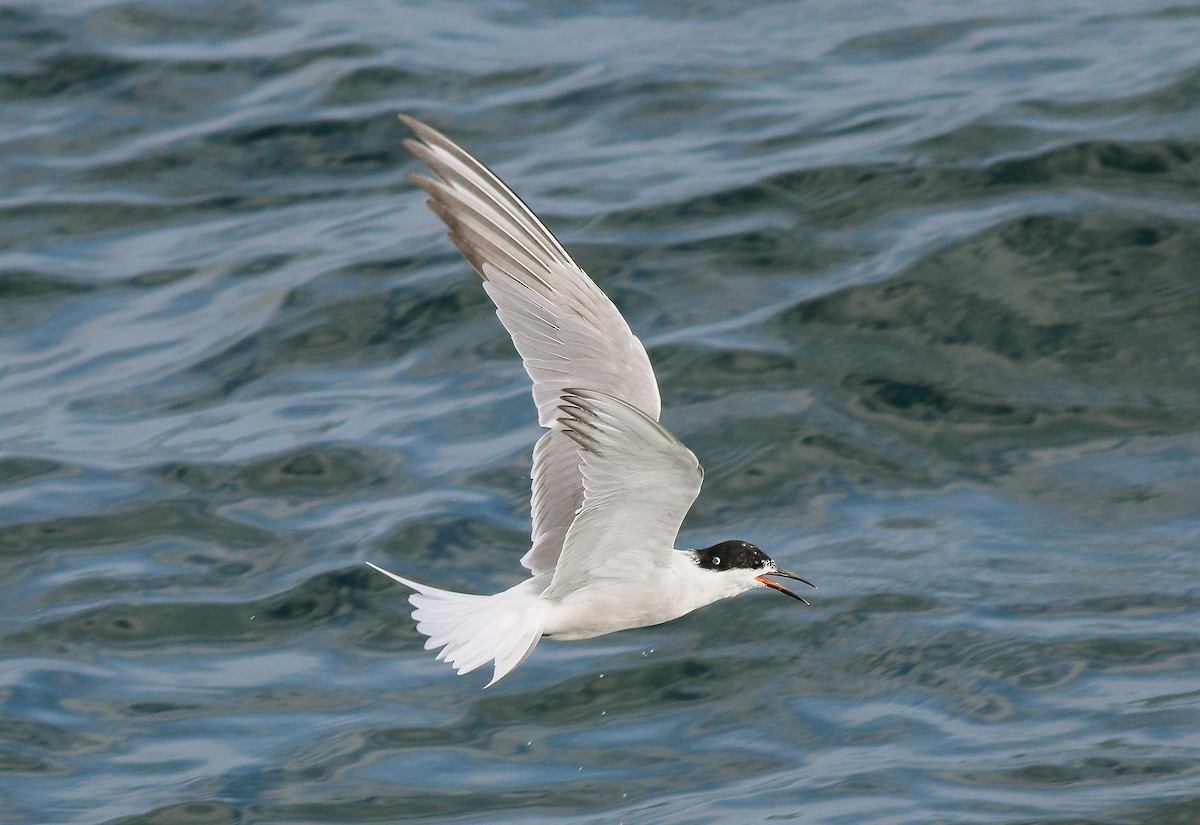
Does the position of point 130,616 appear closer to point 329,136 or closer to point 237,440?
point 237,440

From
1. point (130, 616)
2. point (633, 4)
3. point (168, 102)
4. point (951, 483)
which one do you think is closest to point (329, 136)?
point (168, 102)

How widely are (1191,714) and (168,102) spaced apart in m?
9.89

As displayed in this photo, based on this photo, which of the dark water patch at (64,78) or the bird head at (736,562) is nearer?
the bird head at (736,562)

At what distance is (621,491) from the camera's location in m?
5.39

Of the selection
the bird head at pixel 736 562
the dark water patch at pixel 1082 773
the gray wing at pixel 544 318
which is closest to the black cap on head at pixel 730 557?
the bird head at pixel 736 562

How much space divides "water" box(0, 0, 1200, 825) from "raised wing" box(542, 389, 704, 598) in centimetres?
187

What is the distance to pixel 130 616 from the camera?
8.90m

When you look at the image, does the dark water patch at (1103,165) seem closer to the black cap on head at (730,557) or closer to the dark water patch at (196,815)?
the black cap on head at (730,557)

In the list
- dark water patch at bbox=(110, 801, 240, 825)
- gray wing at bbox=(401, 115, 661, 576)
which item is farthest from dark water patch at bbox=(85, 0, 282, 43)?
gray wing at bbox=(401, 115, 661, 576)

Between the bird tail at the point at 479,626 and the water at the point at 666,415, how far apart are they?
5.95 ft

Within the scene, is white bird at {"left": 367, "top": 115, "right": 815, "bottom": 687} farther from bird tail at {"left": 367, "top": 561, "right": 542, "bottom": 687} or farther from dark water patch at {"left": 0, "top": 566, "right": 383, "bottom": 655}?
dark water patch at {"left": 0, "top": 566, "right": 383, "bottom": 655}

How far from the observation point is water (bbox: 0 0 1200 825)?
781 centimetres

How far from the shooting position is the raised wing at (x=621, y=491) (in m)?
4.88

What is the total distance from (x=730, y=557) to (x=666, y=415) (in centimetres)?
366
